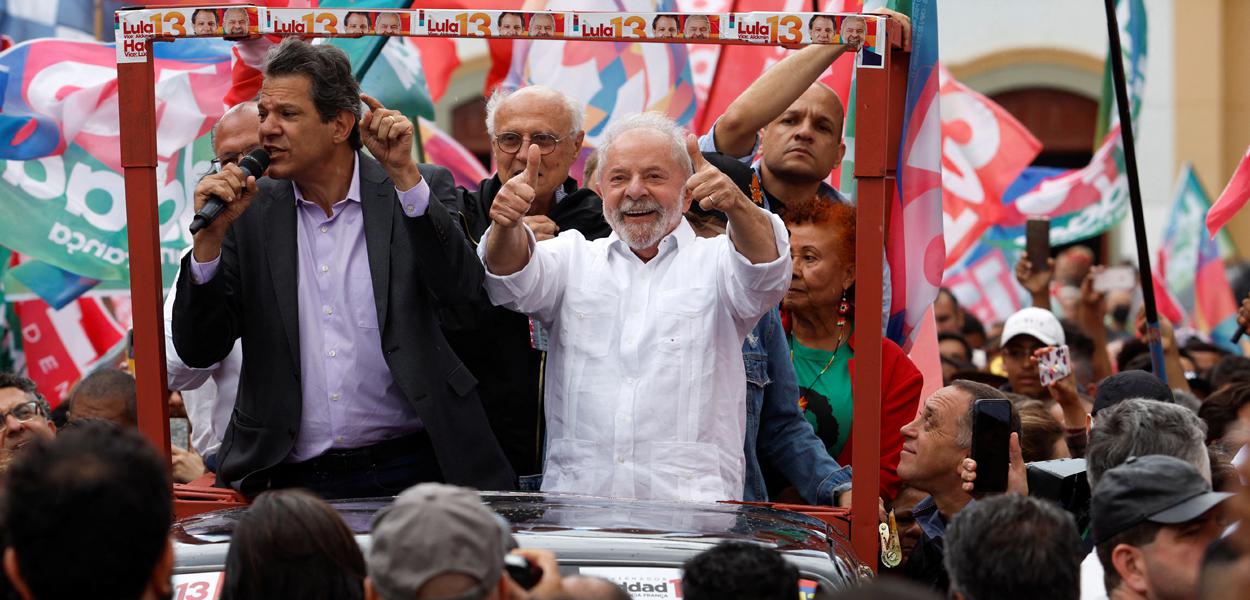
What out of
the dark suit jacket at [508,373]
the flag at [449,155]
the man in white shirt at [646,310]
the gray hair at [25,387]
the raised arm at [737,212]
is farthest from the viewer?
the flag at [449,155]

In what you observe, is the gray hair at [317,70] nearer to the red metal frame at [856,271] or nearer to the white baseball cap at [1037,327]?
the red metal frame at [856,271]

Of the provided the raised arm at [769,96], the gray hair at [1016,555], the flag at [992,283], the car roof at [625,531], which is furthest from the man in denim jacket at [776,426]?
the flag at [992,283]

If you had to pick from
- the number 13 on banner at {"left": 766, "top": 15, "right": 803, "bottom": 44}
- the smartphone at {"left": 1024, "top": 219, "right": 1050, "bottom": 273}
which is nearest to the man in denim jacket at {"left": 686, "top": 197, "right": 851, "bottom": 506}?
the number 13 on banner at {"left": 766, "top": 15, "right": 803, "bottom": 44}

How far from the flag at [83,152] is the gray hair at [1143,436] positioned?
3.98 m

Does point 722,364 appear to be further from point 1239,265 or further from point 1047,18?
point 1047,18

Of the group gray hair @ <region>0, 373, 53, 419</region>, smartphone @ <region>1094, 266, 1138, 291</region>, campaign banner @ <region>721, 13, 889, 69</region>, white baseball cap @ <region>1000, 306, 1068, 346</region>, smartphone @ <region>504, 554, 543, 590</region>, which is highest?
campaign banner @ <region>721, 13, 889, 69</region>

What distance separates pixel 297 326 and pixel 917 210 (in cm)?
186

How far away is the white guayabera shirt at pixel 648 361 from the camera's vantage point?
4.40 metres

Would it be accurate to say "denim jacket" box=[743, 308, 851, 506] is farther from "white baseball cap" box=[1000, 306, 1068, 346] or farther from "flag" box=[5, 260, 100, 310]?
"flag" box=[5, 260, 100, 310]

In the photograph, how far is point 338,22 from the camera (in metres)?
4.19

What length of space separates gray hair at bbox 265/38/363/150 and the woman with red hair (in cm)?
148

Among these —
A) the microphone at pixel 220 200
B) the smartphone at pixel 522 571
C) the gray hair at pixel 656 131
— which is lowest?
the smartphone at pixel 522 571

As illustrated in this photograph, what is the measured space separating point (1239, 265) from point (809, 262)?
32.3 ft

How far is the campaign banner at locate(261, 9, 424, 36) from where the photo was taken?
4176 mm
